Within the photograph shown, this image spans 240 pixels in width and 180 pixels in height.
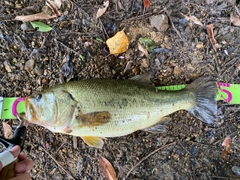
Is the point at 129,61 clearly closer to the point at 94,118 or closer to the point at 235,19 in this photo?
the point at 94,118

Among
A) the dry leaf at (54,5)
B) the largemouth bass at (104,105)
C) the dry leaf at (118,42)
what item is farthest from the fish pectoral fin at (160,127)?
the dry leaf at (54,5)

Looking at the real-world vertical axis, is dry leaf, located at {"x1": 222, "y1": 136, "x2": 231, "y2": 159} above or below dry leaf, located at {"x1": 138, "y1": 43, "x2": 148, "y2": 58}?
below

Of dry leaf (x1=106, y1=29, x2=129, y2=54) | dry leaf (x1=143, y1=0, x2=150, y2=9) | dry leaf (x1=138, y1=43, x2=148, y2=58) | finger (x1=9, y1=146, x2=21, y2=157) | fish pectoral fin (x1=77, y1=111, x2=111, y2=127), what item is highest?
dry leaf (x1=143, y1=0, x2=150, y2=9)

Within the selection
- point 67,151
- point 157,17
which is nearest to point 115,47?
point 157,17

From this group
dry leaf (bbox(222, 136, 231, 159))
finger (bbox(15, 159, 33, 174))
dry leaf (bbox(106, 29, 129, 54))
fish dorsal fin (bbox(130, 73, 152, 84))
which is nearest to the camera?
finger (bbox(15, 159, 33, 174))

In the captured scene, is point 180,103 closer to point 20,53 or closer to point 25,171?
point 25,171

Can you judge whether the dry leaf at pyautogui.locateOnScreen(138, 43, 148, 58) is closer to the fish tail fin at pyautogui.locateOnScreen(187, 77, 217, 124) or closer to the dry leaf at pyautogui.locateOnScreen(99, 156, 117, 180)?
the fish tail fin at pyautogui.locateOnScreen(187, 77, 217, 124)

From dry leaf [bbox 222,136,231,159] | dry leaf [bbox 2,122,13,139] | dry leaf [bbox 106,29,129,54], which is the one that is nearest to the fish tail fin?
dry leaf [bbox 222,136,231,159]

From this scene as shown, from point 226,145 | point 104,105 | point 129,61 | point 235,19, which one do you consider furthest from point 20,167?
point 235,19

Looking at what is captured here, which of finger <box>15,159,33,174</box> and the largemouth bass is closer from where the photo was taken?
finger <box>15,159,33,174</box>
